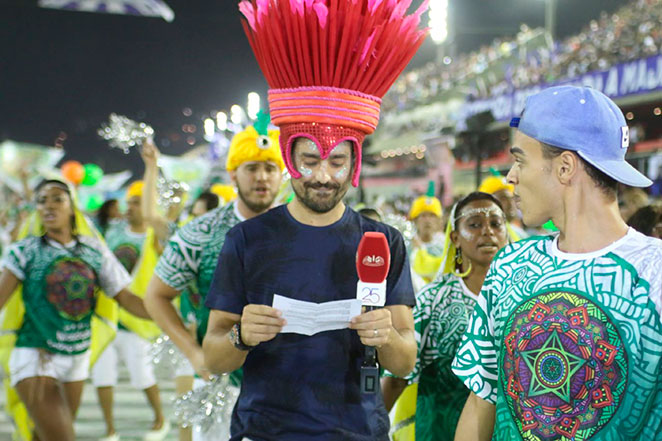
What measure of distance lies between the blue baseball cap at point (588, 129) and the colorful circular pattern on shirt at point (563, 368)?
375 millimetres

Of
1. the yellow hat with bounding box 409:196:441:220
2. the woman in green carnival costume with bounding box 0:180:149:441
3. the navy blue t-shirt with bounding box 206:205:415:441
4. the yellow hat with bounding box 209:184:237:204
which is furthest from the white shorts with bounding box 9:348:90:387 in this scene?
the yellow hat with bounding box 409:196:441:220

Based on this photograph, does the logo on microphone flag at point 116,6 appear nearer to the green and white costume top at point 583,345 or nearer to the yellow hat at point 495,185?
the yellow hat at point 495,185

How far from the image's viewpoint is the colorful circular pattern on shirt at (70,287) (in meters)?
5.04

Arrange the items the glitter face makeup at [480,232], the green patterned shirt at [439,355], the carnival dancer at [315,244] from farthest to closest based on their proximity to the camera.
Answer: the glitter face makeup at [480,232]
the green patterned shirt at [439,355]
the carnival dancer at [315,244]

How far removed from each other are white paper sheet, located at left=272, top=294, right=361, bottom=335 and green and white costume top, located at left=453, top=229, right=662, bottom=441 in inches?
20.8

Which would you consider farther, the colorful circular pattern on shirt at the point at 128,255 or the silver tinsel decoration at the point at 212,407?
the colorful circular pattern on shirt at the point at 128,255

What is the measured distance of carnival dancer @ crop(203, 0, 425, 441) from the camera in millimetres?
2373

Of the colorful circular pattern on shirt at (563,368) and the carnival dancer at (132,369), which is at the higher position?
the colorful circular pattern on shirt at (563,368)

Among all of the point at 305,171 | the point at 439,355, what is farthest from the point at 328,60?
the point at 439,355

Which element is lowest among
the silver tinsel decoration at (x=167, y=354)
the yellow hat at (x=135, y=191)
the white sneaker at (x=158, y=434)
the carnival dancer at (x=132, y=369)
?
the white sneaker at (x=158, y=434)

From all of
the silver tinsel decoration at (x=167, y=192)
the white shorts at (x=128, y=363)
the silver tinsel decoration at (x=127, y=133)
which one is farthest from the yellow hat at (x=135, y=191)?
the silver tinsel decoration at (x=127, y=133)

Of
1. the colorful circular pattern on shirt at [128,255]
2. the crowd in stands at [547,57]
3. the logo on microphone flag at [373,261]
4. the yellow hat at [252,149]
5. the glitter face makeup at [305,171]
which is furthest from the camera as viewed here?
the crowd in stands at [547,57]

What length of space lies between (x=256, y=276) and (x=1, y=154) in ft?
48.4

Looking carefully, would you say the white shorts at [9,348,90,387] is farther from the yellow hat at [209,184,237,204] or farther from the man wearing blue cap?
the man wearing blue cap
